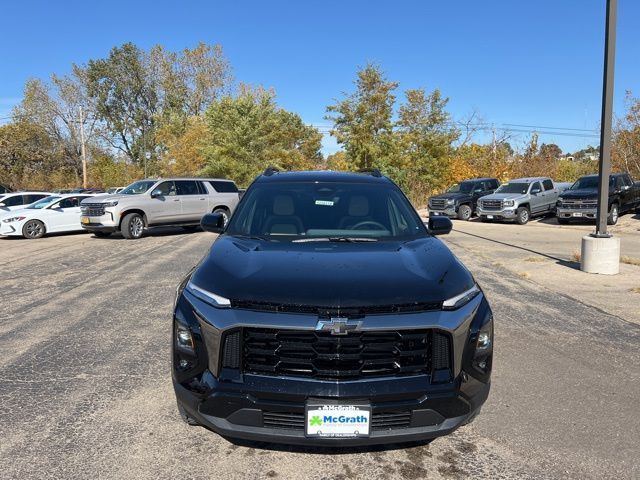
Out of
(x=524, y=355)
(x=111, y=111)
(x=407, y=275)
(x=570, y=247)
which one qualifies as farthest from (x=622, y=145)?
(x=111, y=111)

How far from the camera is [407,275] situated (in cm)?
288

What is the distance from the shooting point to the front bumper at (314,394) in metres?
2.53

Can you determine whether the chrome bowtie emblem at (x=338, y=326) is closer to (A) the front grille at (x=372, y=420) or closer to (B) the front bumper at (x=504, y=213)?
(A) the front grille at (x=372, y=420)

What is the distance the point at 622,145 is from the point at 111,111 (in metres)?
57.8

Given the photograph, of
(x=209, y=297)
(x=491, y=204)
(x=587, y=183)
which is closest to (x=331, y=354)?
(x=209, y=297)

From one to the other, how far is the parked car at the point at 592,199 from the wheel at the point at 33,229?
1953cm

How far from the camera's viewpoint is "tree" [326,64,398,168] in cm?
3203

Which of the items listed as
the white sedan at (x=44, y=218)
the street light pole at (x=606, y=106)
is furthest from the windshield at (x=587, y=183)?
the white sedan at (x=44, y=218)

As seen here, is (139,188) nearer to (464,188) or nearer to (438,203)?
(438,203)

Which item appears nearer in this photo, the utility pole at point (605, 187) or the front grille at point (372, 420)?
the front grille at point (372, 420)

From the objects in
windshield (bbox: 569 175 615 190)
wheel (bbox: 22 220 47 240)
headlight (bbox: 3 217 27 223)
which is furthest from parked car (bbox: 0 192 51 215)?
windshield (bbox: 569 175 615 190)

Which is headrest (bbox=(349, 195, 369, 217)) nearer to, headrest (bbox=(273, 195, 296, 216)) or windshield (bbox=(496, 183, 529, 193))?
headrest (bbox=(273, 195, 296, 216))

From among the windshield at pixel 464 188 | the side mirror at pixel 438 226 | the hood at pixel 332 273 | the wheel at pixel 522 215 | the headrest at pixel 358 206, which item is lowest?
the wheel at pixel 522 215

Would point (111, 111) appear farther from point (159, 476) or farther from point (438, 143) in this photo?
point (159, 476)
